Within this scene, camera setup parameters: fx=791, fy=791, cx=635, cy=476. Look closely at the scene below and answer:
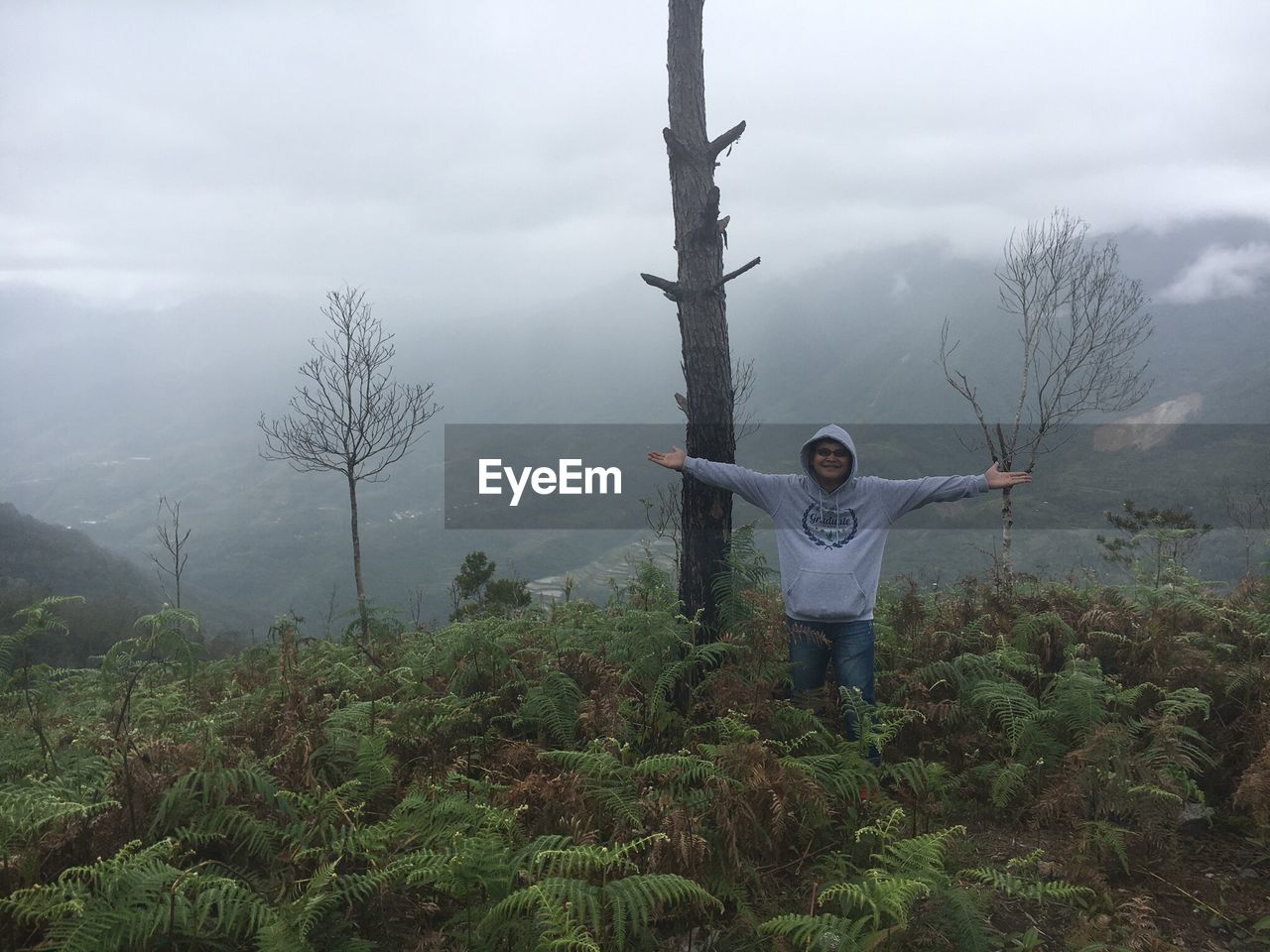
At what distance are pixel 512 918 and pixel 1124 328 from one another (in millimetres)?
20932

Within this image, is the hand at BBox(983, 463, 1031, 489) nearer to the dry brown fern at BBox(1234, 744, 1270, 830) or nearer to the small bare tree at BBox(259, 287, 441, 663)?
the dry brown fern at BBox(1234, 744, 1270, 830)

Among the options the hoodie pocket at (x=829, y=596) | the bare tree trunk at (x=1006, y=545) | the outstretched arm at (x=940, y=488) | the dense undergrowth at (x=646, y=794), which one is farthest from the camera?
the bare tree trunk at (x=1006, y=545)

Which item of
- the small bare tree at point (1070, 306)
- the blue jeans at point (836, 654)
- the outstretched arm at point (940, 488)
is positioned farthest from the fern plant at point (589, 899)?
the small bare tree at point (1070, 306)

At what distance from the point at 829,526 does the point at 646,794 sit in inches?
90.1

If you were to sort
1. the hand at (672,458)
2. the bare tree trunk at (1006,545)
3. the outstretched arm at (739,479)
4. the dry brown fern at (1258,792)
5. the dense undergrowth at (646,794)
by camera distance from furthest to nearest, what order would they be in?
the bare tree trunk at (1006,545) < the hand at (672,458) < the outstretched arm at (739,479) < the dry brown fern at (1258,792) < the dense undergrowth at (646,794)

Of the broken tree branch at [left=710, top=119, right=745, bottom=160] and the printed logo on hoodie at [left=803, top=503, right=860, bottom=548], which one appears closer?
the printed logo on hoodie at [left=803, top=503, right=860, bottom=548]

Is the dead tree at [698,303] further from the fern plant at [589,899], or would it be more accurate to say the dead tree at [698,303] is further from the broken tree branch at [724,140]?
the fern plant at [589,899]

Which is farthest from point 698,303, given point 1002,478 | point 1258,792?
point 1258,792

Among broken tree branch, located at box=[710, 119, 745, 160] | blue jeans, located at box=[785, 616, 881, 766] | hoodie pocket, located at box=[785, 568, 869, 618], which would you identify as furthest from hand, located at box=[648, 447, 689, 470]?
broken tree branch, located at box=[710, 119, 745, 160]

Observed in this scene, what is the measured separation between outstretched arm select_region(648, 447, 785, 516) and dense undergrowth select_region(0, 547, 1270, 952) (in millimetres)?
998

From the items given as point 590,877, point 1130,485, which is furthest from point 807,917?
point 1130,485

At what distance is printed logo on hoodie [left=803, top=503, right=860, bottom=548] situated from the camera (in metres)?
5.62

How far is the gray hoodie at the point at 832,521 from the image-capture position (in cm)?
549

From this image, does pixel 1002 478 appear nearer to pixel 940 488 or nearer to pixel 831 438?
pixel 940 488
